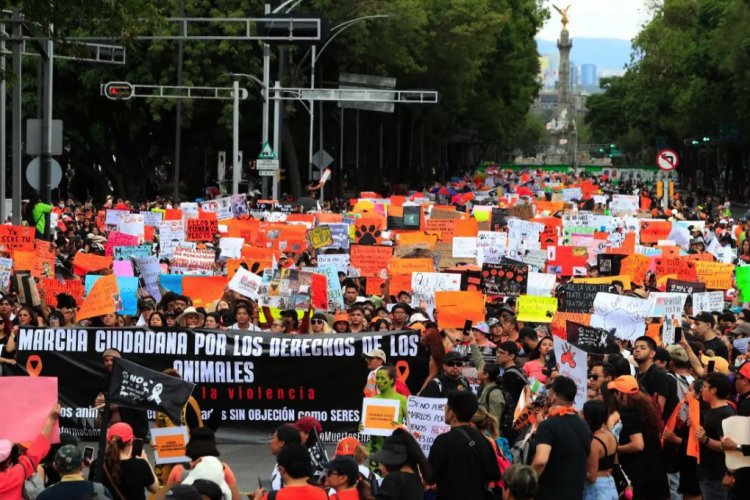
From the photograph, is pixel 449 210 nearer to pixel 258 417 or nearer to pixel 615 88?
pixel 258 417

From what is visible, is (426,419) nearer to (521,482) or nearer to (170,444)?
(170,444)

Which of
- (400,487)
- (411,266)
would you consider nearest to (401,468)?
(400,487)

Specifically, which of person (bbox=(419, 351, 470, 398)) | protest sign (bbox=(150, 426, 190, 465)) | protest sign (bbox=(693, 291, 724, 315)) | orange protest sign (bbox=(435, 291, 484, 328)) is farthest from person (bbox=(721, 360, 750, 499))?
protest sign (bbox=(693, 291, 724, 315))

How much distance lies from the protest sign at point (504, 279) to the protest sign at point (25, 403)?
9801 millimetres

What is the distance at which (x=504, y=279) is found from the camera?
19.4 meters

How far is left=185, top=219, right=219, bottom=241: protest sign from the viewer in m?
26.0

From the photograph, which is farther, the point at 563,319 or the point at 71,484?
the point at 563,319

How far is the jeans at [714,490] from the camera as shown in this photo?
1095 centimetres

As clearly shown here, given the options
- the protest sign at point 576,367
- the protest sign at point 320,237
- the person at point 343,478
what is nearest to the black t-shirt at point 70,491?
the person at point 343,478

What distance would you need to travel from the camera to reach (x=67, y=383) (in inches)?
542

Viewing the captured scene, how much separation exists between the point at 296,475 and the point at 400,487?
0.85m

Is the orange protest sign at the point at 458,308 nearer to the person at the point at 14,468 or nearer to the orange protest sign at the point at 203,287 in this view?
the orange protest sign at the point at 203,287

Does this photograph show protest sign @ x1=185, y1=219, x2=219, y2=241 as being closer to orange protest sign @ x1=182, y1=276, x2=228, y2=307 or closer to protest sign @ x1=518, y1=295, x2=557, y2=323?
orange protest sign @ x1=182, y1=276, x2=228, y2=307

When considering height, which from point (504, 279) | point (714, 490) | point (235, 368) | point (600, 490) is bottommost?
point (714, 490)
